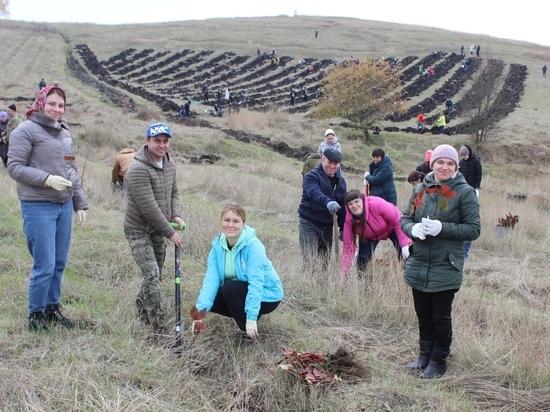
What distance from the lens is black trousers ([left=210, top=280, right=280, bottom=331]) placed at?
150 inches

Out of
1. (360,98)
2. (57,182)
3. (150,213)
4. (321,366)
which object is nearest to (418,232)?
(321,366)

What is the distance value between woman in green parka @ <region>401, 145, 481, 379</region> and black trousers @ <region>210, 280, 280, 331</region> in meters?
1.16

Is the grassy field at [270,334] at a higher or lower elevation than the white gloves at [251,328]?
lower

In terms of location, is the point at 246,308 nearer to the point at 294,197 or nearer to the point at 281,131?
the point at 294,197

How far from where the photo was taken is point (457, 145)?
26375mm

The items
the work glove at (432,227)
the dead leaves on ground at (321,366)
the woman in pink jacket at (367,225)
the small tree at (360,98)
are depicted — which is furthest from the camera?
the small tree at (360,98)

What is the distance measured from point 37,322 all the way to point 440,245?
2925mm

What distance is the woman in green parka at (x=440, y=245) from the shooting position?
11.4ft

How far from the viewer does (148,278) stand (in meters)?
3.97

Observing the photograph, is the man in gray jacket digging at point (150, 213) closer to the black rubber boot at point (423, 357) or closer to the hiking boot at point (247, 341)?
the hiking boot at point (247, 341)

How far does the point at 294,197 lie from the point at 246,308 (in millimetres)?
7939

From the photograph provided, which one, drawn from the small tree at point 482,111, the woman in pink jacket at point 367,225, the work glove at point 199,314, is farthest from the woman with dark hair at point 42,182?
the small tree at point 482,111

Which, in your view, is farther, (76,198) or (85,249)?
(85,249)

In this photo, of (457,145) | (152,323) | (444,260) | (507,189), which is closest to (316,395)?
(444,260)
